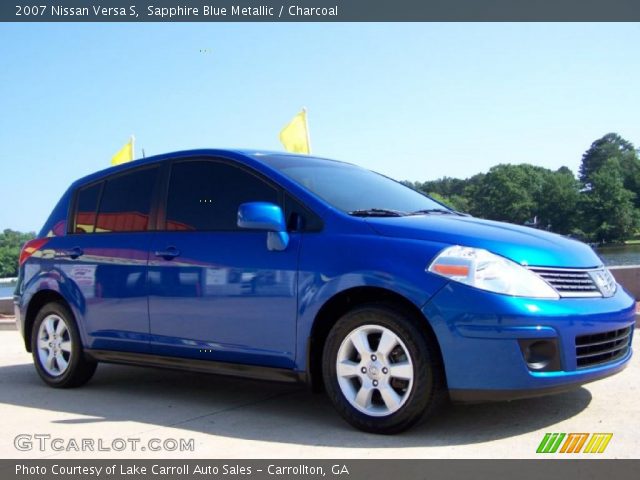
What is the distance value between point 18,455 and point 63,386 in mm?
2023

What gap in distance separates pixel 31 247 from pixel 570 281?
4.62m

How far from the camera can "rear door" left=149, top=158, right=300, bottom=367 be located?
4363mm

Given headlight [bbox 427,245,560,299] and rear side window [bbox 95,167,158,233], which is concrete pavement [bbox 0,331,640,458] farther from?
rear side window [bbox 95,167,158,233]

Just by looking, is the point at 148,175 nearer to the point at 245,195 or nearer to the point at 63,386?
the point at 245,195

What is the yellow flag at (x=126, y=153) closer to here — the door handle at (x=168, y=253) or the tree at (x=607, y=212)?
the door handle at (x=168, y=253)

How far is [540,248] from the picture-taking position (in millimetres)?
3965

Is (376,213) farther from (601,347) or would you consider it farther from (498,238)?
(601,347)

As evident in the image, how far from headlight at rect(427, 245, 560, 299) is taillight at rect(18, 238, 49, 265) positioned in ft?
12.7

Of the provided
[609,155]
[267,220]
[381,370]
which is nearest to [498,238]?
[381,370]

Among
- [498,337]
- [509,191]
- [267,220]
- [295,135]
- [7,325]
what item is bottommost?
[7,325]

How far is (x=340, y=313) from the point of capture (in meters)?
4.21

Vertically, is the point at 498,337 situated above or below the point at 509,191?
below

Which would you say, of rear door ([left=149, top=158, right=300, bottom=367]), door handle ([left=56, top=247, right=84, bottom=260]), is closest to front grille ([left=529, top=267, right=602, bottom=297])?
rear door ([left=149, top=158, right=300, bottom=367])

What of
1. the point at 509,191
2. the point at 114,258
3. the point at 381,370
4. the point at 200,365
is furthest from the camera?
the point at 509,191
